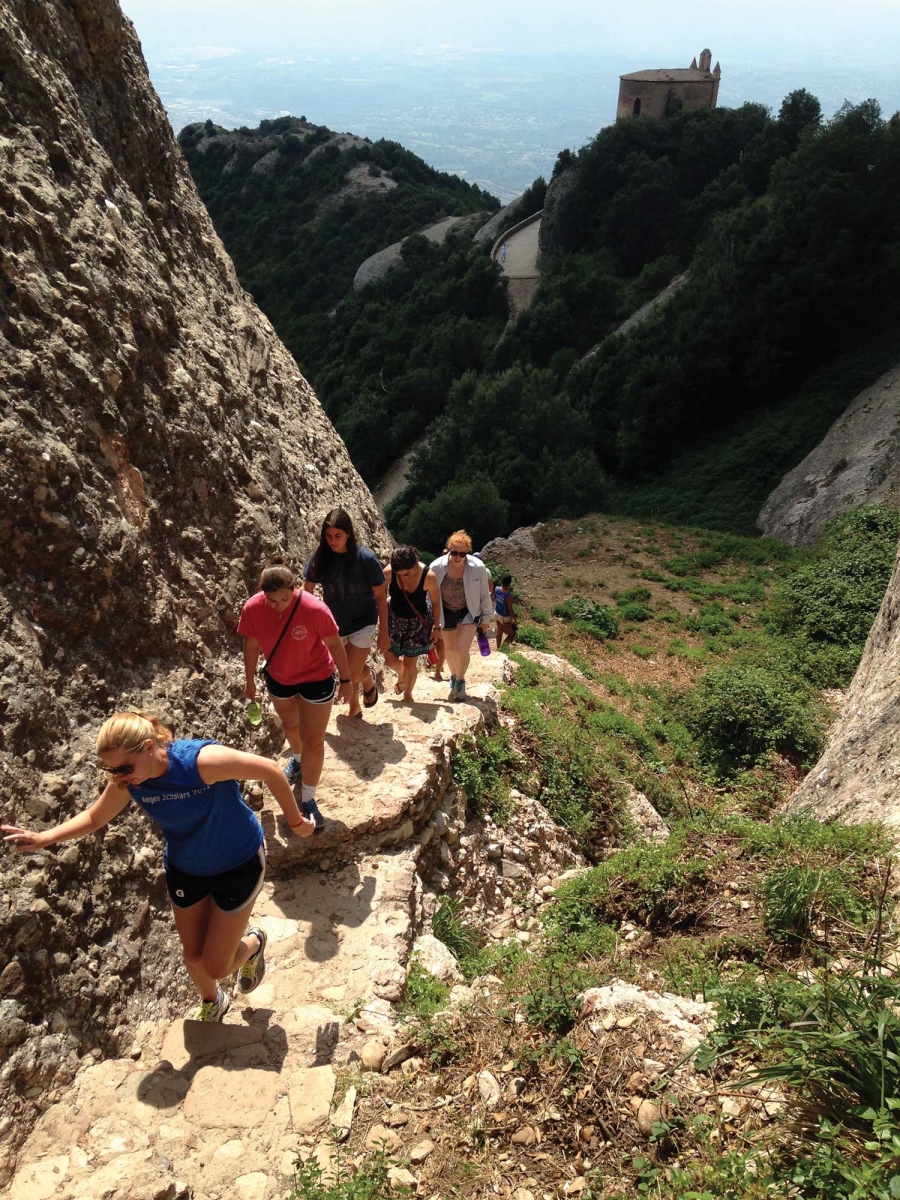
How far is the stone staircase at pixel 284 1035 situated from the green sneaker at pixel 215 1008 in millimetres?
79

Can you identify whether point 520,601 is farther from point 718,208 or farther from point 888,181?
point 718,208

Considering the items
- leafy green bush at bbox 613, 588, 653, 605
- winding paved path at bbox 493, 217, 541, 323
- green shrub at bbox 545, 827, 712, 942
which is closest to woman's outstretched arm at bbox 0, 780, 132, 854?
green shrub at bbox 545, 827, 712, 942

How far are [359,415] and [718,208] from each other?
70.5ft

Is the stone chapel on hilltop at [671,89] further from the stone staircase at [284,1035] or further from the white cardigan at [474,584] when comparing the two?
the stone staircase at [284,1035]

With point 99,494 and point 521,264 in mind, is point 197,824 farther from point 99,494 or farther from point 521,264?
point 521,264

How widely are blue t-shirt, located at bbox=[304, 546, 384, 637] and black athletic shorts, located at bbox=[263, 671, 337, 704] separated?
3.08 feet

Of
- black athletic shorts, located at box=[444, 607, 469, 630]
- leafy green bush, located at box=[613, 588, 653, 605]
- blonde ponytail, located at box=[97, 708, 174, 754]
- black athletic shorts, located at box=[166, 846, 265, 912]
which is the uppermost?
blonde ponytail, located at box=[97, 708, 174, 754]

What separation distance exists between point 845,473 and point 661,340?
13.1 m

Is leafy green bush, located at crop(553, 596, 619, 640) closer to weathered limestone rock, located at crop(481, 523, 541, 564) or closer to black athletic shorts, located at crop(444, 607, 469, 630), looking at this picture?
Result: weathered limestone rock, located at crop(481, 523, 541, 564)

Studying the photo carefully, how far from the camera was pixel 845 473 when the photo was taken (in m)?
20.7

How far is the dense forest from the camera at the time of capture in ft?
85.4

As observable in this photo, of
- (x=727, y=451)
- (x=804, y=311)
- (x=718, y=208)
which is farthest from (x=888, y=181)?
(x=718, y=208)

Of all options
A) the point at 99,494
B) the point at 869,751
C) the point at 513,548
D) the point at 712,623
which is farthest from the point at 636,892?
the point at 513,548

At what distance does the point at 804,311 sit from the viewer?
27328 mm
